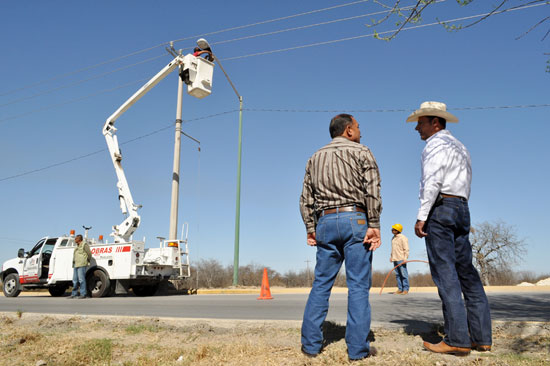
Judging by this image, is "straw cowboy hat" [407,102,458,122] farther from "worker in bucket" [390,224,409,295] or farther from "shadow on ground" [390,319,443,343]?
"worker in bucket" [390,224,409,295]

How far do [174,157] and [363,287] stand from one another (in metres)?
15.3

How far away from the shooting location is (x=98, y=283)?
1309 cm

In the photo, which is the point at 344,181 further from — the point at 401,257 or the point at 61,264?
the point at 61,264

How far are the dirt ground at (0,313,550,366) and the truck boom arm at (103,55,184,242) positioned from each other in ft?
32.4

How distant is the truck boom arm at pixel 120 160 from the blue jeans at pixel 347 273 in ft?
40.6

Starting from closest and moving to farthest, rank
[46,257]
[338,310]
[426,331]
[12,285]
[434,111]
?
[434,111], [426,331], [338,310], [46,257], [12,285]

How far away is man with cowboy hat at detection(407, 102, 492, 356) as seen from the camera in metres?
3.37

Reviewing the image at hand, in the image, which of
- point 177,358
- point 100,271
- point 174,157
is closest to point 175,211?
point 174,157

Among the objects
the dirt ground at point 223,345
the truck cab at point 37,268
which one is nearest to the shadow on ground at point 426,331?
the dirt ground at point 223,345

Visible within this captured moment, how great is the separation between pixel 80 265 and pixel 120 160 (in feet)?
14.8

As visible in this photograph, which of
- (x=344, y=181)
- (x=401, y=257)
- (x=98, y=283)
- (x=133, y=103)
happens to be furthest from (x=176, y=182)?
(x=344, y=181)

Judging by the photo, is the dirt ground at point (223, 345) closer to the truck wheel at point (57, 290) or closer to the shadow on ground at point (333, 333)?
the shadow on ground at point (333, 333)

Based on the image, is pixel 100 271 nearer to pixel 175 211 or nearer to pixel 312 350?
pixel 175 211

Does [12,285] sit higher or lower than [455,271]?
lower
